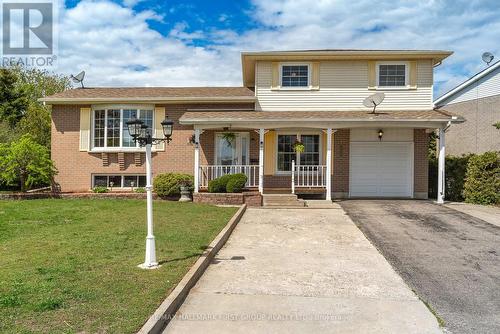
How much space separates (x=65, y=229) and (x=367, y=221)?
7.46 metres

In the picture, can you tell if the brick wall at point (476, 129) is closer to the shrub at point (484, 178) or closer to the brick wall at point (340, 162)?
the shrub at point (484, 178)

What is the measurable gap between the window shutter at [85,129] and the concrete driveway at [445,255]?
35.6 ft

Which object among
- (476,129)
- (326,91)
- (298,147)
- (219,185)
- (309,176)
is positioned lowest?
(219,185)

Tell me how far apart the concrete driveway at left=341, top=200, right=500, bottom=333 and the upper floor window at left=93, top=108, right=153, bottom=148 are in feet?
30.2

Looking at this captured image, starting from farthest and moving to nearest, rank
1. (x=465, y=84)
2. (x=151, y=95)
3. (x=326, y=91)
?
1. (x=465, y=84)
2. (x=151, y=95)
3. (x=326, y=91)

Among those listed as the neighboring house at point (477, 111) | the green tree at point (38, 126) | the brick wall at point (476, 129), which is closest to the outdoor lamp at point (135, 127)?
the green tree at point (38, 126)

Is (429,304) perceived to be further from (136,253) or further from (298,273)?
(136,253)

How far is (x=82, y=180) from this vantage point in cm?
1588

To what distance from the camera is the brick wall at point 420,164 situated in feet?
49.6

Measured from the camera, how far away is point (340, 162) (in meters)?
15.2

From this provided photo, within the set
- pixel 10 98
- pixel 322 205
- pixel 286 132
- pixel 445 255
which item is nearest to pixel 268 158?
pixel 286 132

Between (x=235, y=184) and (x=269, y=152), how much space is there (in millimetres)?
2546

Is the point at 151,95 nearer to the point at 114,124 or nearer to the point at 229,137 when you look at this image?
the point at 114,124

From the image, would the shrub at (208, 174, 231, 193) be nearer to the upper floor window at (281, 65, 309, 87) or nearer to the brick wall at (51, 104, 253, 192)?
the brick wall at (51, 104, 253, 192)
